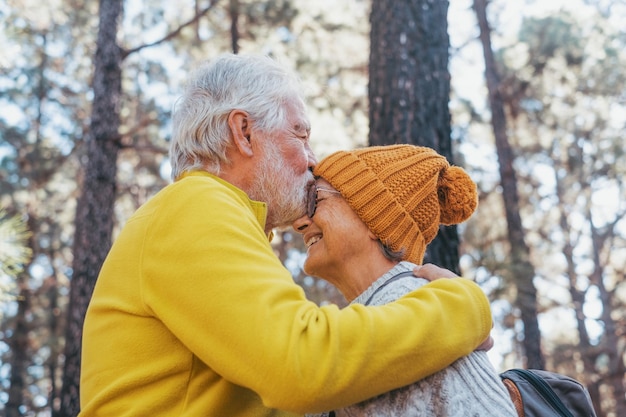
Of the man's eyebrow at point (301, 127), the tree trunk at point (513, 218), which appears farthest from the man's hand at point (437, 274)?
the tree trunk at point (513, 218)

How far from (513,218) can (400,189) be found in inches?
442

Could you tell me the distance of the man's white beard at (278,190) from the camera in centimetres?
233

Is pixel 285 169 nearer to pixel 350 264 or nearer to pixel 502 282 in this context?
pixel 350 264

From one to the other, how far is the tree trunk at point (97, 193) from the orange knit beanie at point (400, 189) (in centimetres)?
555

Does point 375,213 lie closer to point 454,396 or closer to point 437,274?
point 437,274

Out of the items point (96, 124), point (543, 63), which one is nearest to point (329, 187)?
point (96, 124)

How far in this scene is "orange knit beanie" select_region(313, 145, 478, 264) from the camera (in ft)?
7.82

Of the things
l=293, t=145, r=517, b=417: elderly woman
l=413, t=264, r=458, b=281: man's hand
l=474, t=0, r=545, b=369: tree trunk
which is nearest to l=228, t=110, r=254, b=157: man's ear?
l=293, t=145, r=517, b=417: elderly woman

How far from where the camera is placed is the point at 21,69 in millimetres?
16812

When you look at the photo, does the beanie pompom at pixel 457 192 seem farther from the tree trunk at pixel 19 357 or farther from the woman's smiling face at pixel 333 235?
the tree trunk at pixel 19 357

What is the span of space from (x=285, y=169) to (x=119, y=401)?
98 centimetres

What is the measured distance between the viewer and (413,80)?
4188mm

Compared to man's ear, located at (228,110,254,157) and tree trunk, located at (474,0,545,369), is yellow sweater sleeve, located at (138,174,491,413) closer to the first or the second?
A: man's ear, located at (228,110,254,157)

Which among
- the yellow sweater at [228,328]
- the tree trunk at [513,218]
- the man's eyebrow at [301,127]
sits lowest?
the tree trunk at [513,218]
